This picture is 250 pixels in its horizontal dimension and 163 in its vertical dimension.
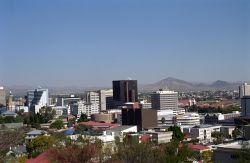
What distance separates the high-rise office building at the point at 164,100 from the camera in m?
38.7

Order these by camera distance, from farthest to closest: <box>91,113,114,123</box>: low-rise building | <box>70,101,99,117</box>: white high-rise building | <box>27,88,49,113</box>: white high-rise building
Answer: <box>27,88,49,113</box>: white high-rise building → <box>70,101,99,117</box>: white high-rise building → <box>91,113,114,123</box>: low-rise building

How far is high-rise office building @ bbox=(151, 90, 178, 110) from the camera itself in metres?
38.7

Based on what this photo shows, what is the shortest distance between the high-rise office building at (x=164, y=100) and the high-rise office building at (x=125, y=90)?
2532 millimetres

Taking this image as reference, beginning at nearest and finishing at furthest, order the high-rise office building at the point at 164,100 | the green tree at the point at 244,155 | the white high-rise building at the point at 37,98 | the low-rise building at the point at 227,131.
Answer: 1. the green tree at the point at 244,155
2. the low-rise building at the point at 227,131
3. the high-rise office building at the point at 164,100
4. the white high-rise building at the point at 37,98

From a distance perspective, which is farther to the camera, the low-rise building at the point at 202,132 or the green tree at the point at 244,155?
the low-rise building at the point at 202,132

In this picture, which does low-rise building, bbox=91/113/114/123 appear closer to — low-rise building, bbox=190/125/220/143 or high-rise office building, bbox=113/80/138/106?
high-rise office building, bbox=113/80/138/106

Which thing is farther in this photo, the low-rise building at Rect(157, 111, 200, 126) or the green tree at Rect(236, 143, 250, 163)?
the low-rise building at Rect(157, 111, 200, 126)

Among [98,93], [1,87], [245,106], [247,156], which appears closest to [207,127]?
[245,106]

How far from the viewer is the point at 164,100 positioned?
3922 cm

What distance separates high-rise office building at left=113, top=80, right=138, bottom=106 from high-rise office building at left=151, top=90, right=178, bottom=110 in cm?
253

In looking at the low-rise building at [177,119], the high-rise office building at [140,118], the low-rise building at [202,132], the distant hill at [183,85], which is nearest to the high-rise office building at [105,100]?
the low-rise building at [177,119]

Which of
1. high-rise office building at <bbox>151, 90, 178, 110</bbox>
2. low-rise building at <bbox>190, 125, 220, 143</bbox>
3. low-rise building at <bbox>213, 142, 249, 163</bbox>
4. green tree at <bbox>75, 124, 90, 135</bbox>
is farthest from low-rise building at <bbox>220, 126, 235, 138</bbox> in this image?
high-rise office building at <bbox>151, 90, 178, 110</bbox>

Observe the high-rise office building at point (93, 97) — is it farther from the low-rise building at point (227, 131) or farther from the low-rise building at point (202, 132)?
the low-rise building at point (227, 131)

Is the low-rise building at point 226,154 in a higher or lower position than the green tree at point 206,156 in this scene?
higher
